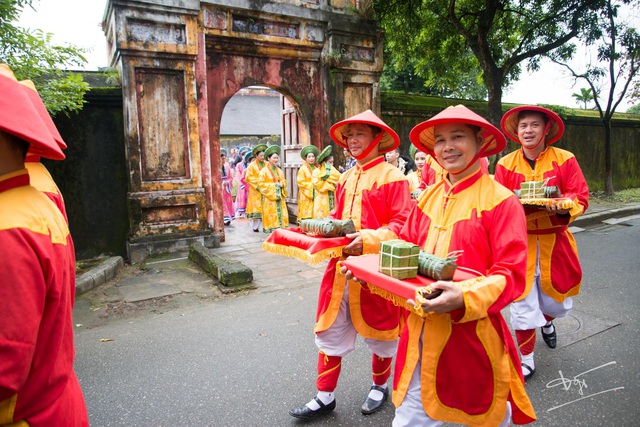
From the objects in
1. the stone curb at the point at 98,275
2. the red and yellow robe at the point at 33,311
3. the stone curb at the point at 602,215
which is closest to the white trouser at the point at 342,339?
the red and yellow robe at the point at 33,311

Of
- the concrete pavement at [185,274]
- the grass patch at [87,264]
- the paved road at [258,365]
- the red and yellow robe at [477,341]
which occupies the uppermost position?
the red and yellow robe at [477,341]

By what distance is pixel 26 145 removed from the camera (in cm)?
129

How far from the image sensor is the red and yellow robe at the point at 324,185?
9.14 m

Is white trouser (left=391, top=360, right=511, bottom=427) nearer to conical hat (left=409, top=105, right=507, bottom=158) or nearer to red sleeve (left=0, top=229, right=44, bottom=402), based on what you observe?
conical hat (left=409, top=105, right=507, bottom=158)

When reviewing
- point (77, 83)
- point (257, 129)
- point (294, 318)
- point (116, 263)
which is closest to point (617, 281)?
point (294, 318)

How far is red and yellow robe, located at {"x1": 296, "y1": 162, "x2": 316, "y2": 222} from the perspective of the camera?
9.41 meters

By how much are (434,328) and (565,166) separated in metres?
2.54

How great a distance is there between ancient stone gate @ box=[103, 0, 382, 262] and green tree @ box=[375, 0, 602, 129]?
2109 millimetres

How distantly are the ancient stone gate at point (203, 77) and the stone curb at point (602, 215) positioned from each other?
609 cm

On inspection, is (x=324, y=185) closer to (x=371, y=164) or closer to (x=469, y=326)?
(x=371, y=164)

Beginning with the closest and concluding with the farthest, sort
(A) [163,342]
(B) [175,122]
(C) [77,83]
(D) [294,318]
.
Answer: (A) [163,342] → (D) [294,318] → (C) [77,83] → (B) [175,122]

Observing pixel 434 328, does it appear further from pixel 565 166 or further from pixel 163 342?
pixel 163 342

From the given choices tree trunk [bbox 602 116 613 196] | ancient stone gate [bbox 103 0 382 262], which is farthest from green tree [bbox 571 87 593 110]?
ancient stone gate [bbox 103 0 382 262]

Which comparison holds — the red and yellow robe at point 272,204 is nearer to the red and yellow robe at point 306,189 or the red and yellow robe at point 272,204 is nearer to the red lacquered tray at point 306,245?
the red and yellow robe at point 306,189
